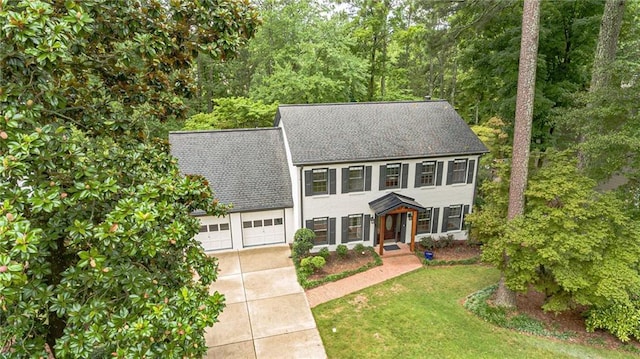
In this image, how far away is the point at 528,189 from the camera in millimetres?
11359

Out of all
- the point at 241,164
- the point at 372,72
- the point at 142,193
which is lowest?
the point at 241,164

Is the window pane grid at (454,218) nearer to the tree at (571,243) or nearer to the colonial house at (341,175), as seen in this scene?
the colonial house at (341,175)

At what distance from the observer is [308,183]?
15.4 meters

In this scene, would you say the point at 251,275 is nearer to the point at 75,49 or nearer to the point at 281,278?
the point at 281,278

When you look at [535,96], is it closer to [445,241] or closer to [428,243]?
[445,241]

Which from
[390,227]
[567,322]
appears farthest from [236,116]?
[567,322]

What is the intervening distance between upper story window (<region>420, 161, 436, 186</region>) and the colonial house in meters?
0.05

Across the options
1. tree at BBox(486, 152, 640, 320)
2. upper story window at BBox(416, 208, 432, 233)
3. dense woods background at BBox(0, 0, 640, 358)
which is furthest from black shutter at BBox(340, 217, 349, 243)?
tree at BBox(486, 152, 640, 320)

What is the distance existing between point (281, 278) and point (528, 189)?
9439 mm

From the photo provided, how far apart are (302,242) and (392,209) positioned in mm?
4188

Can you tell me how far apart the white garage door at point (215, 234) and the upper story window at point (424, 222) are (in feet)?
29.6

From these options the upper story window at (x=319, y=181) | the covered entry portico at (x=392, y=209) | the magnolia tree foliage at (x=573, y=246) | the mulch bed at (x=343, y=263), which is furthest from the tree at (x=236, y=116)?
the magnolia tree foliage at (x=573, y=246)

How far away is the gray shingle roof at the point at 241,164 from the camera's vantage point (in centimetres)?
1636

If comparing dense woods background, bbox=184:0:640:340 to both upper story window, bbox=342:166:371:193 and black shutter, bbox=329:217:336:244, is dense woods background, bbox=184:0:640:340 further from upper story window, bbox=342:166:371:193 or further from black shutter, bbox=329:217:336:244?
black shutter, bbox=329:217:336:244
